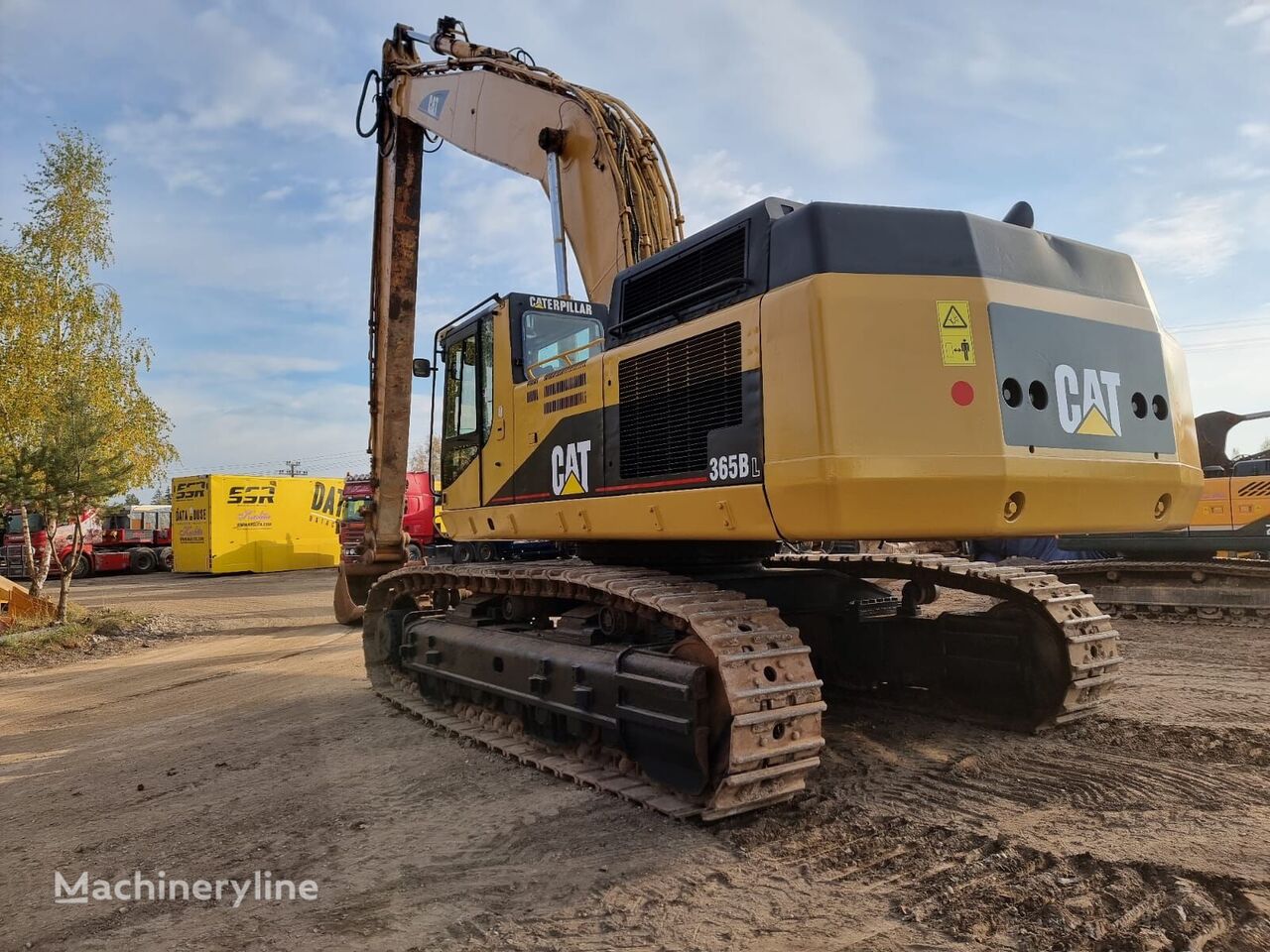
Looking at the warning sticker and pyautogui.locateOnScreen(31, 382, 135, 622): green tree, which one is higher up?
pyautogui.locateOnScreen(31, 382, 135, 622): green tree

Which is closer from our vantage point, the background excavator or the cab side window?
the cab side window

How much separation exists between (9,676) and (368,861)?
29.7ft

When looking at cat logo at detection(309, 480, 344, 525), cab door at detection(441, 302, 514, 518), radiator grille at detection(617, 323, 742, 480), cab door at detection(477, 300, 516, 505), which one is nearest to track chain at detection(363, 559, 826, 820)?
radiator grille at detection(617, 323, 742, 480)

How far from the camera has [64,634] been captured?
12.4 metres

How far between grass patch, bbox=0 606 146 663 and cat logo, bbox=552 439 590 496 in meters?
9.88

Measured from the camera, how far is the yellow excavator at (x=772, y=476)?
12.0ft

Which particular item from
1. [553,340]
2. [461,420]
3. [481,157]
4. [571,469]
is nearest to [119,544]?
[481,157]

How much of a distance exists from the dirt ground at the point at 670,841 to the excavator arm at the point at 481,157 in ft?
12.7

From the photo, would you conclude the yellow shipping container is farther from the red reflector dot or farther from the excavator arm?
the red reflector dot

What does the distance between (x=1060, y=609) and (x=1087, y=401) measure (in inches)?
71.2

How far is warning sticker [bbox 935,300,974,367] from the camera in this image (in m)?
3.69

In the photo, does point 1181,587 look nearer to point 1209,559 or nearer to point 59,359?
point 1209,559

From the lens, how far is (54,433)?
12875 millimetres

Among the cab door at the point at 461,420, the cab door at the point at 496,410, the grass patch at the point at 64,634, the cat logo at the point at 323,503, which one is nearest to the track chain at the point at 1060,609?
the cab door at the point at 496,410
